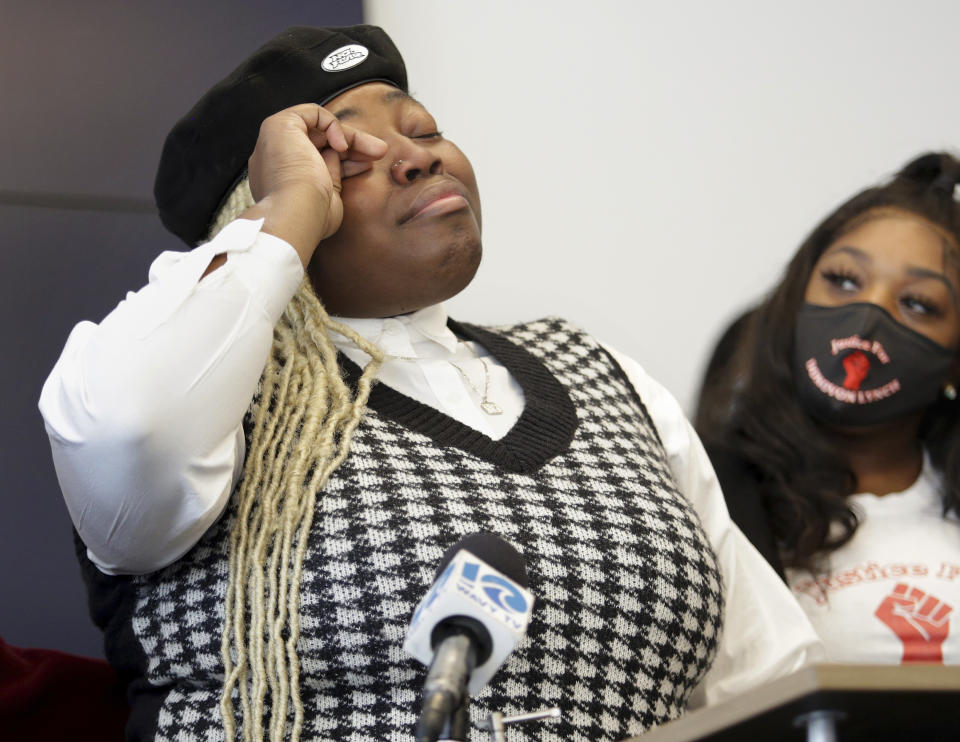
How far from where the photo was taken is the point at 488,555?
739mm

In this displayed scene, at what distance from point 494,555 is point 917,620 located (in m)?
1.19

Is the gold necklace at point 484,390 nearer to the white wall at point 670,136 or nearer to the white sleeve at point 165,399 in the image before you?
the white sleeve at point 165,399

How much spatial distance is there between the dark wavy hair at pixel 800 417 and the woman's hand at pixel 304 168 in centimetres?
91

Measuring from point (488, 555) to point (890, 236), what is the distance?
142 cm

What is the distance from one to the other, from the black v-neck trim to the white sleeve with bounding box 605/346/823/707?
0.18 meters

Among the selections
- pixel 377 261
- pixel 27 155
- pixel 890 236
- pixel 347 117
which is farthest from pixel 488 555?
pixel 890 236

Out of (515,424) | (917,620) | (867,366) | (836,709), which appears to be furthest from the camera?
(867,366)

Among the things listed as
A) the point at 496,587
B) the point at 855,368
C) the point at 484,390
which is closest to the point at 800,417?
the point at 855,368

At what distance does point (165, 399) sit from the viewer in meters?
1.03

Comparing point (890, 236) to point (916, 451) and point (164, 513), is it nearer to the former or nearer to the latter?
point (916, 451)

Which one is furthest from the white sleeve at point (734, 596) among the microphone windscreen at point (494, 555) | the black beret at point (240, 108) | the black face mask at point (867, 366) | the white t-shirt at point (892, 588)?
the microphone windscreen at point (494, 555)

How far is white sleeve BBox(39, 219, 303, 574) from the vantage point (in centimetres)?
102

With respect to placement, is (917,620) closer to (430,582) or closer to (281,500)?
(430,582)

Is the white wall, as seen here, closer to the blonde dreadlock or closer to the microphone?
the blonde dreadlock
